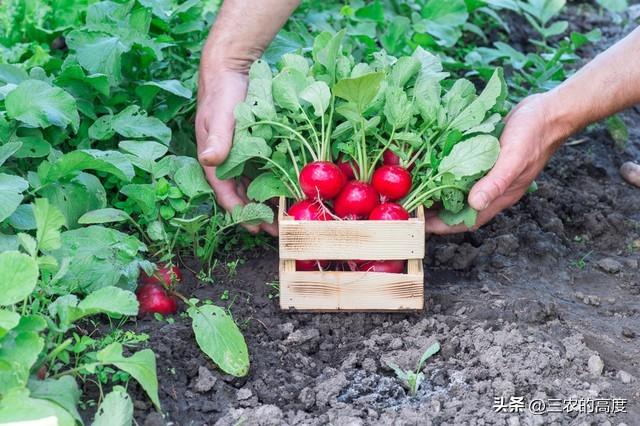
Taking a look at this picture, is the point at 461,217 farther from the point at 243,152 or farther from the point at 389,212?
the point at 243,152

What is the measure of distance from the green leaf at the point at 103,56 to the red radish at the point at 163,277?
0.76 meters

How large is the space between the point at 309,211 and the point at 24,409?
105cm

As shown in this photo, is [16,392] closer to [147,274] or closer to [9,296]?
[9,296]

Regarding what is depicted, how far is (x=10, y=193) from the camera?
2.57 metres

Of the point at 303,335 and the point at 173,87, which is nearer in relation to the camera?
the point at 303,335

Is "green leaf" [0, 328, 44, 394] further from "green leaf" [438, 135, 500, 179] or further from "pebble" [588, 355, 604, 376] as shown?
"pebble" [588, 355, 604, 376]

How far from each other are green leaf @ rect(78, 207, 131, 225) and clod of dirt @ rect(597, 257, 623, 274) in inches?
63.6

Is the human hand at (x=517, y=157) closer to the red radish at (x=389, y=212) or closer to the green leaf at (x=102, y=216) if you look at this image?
the red radish at (x=389, y=212)

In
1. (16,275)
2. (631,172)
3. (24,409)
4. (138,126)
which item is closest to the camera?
(24,409)

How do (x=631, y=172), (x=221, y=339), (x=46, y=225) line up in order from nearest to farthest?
1. (x=46, y=225)
2. (x=221, y=339)
3. (x=631, y=172)

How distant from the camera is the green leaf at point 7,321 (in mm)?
2039

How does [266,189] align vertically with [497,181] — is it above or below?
below

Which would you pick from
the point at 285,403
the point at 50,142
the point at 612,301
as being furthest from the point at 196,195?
the point at 612,301

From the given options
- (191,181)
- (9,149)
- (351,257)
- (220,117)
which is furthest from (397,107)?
(9,149)
